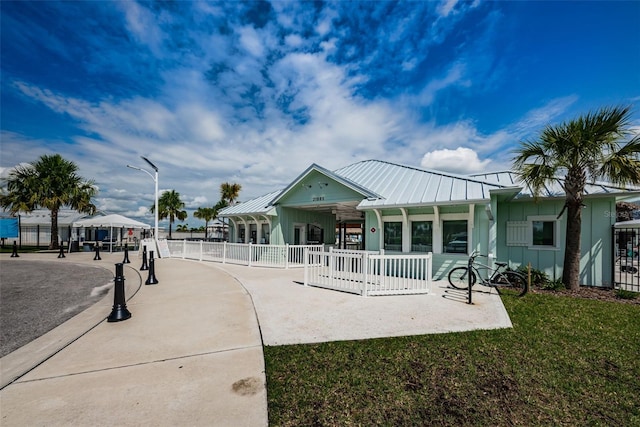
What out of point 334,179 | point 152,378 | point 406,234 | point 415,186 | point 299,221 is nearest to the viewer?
point 152,378

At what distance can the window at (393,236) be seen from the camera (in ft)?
36.8

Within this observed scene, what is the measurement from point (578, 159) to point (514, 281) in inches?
169

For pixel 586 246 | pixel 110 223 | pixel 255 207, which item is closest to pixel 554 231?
pixel 586 246

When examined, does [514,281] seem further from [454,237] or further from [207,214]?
[207,214]

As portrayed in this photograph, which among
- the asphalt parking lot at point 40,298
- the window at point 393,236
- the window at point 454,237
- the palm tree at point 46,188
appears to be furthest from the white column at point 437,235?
the palm tree at point 46,188

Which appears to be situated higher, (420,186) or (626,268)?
(420,186)

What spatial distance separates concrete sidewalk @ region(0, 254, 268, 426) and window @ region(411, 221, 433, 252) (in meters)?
7.27

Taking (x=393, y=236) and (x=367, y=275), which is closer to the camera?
(x=367, y=275)

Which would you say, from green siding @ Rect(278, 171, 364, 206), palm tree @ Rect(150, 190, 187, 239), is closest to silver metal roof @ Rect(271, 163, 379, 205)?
green siding @ Rect(278, 171, 364, 206)

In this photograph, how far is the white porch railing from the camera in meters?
13.3

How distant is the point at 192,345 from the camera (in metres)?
4.38

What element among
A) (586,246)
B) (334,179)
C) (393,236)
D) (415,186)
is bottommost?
(586,246)

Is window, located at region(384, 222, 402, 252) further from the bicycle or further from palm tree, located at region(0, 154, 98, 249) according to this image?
palm tree, located at region(0, 154, 98, 249)

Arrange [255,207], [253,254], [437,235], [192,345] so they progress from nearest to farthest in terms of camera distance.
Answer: [192,345] < [437,235] < [253,254] < [255,207]
